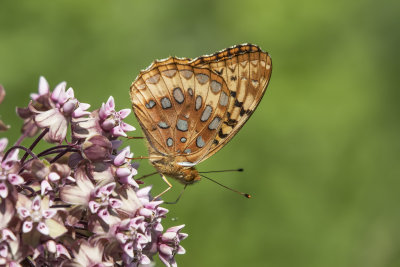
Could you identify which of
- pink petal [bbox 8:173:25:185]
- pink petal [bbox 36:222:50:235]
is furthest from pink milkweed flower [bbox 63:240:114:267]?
pink petal [bbox 8:173:25:185]

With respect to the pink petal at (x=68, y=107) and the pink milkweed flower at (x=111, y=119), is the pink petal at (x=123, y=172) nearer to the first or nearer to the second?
the pink milkweed flower at (x=111, y=119)

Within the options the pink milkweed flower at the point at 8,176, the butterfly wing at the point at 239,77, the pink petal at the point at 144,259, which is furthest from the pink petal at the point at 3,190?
the butterfly wing at the point at 239,77

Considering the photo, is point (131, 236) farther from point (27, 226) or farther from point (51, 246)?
point (27, 226)

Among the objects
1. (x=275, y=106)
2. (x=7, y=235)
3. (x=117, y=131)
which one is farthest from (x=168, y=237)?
(x=275, y=106)

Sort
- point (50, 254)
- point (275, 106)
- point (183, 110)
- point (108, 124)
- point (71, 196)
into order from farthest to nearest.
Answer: point (275, 106), point (183, 110), point (108, 124), point (71, 196), point (50, 254)

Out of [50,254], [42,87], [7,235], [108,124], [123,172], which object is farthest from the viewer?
[108,124]

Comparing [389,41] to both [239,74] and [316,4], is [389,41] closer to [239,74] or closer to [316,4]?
[316,4]

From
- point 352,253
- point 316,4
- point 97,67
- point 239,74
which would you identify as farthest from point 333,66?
point 239,74

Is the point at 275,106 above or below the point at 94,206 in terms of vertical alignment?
below

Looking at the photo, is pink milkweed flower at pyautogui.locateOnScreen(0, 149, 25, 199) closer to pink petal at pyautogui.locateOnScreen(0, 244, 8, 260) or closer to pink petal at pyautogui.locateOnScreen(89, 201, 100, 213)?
pink petal at pyautogui.locateOnScreen(0, 244, 8, 260)
